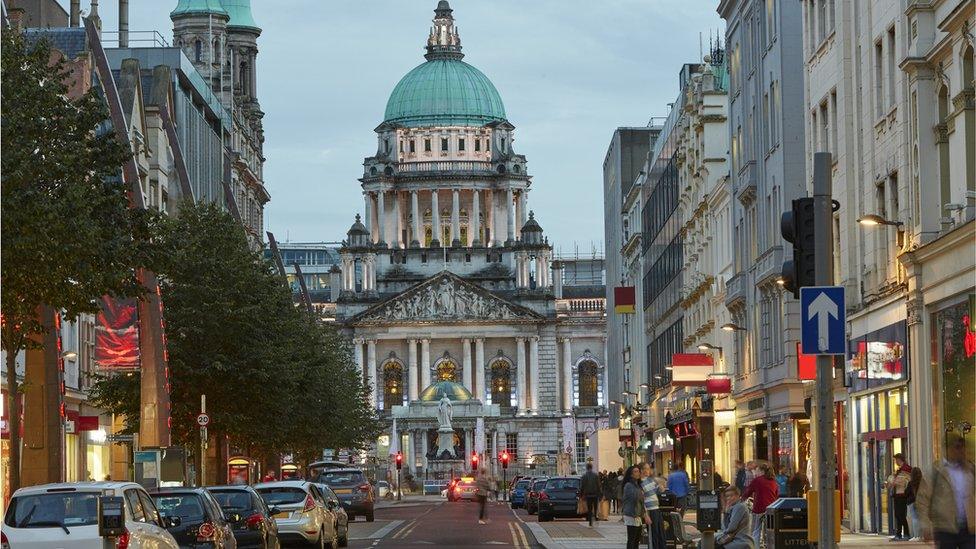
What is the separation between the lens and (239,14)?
144m

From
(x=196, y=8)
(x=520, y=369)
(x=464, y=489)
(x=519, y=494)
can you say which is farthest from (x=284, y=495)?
(x=520, y=369)

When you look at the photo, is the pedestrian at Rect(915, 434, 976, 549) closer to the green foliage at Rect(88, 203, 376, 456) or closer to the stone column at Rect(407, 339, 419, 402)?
the green foliage at Rect(88, 203, 376, 456)

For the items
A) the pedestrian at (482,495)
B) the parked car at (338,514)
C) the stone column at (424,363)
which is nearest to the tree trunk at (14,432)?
the parked car at (338,514)

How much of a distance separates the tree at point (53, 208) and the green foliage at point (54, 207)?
16 millimetres

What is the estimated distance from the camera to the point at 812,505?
19.3 metres

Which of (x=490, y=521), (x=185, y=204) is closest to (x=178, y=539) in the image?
(x=185, y=204)

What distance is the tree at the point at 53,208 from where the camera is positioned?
1148 inches

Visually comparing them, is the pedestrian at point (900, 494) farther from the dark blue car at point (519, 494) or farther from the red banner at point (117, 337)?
the dark blue car at point (519, 494)

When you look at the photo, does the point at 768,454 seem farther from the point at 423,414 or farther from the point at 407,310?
the point at 407,310

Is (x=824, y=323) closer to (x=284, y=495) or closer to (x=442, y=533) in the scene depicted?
(x=284, y=495)

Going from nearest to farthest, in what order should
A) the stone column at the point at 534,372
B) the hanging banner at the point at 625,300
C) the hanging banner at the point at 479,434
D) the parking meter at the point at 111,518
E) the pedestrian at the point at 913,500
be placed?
the parking meter at the point at 111,518 → the pedestrian at the point at 913,500 → the hanging banner at the point at 625,300 → the hanging banner at the point at 479,434 → the stone column at the point at 534,372

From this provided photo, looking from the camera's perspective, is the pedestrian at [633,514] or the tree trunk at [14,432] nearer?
the pedestrian at [633,514]

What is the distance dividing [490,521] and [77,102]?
36557mm

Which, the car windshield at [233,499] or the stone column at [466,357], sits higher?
the stone column at [466,357]
